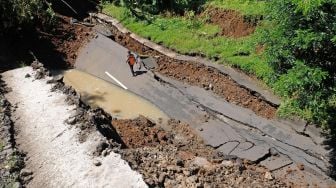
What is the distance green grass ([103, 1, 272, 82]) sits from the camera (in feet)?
57.4

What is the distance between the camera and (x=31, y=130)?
40.1 feet

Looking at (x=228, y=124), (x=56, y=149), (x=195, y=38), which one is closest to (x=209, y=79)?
(x=228, y=124)

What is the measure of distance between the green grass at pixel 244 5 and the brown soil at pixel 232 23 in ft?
0.95

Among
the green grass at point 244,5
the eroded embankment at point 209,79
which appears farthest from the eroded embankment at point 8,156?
the green grass at point 244,5

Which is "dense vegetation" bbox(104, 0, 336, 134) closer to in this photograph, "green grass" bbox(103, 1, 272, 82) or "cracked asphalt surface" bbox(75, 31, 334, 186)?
"cracked asphalt surface" bbox(75, 31, 334, 186)

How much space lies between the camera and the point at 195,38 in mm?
19328

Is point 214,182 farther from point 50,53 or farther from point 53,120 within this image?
point 50,53

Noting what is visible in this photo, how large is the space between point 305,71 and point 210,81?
261 inches

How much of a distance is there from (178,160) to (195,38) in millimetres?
8942

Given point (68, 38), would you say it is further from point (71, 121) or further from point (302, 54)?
point (302, 54)

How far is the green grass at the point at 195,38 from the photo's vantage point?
1748cm

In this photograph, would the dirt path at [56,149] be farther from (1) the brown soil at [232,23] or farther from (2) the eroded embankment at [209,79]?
(1) the brown soil at [232,23]

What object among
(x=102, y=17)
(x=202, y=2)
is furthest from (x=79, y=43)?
(x=202, y=2)

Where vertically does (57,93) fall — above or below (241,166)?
above
